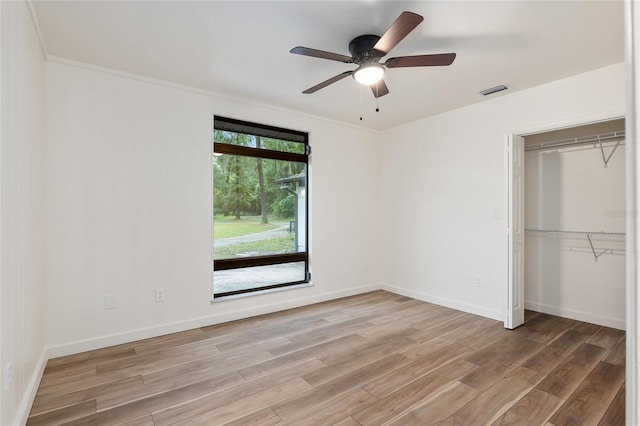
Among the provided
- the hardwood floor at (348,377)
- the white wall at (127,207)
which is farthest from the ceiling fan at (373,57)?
the hardwood floor at (348,377)

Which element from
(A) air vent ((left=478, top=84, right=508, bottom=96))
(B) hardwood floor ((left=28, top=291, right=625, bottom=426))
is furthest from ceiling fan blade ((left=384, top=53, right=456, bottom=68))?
(B) hardwood floor ((left=28, top=291, right=625, bottom=426))

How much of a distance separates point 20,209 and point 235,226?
2135 millimetres

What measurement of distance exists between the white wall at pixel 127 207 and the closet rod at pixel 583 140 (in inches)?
132

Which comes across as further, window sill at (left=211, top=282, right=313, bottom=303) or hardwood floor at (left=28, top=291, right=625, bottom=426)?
window sill at (left=211, top=282, right=313, bottom=303)

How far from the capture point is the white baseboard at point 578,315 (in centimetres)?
339

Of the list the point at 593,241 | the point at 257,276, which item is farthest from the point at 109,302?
the point at 593,241

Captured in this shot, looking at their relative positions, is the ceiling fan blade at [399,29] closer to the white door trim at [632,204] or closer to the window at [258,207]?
the white door trim at [632,204]

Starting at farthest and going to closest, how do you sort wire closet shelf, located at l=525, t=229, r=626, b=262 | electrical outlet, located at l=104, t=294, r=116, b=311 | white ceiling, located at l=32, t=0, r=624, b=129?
wire closet shelf, located at l=525, t=229, r=626, b=262, electrical outlet, located at l=104, t=294, r=116, b=311, white ceiling, located at l=32, t=0, r=624, b=129

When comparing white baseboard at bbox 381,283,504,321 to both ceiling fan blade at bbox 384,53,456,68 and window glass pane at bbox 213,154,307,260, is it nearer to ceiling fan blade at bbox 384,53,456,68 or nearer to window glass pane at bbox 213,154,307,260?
window glass pane at bbox 213,154,307,260

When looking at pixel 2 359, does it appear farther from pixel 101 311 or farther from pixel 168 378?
pixel 101 311

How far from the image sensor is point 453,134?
13.6 feet

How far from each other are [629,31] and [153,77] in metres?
3.48

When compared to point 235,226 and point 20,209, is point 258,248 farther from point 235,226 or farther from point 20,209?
point 20,209

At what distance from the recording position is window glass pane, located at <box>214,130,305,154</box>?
373 cm
